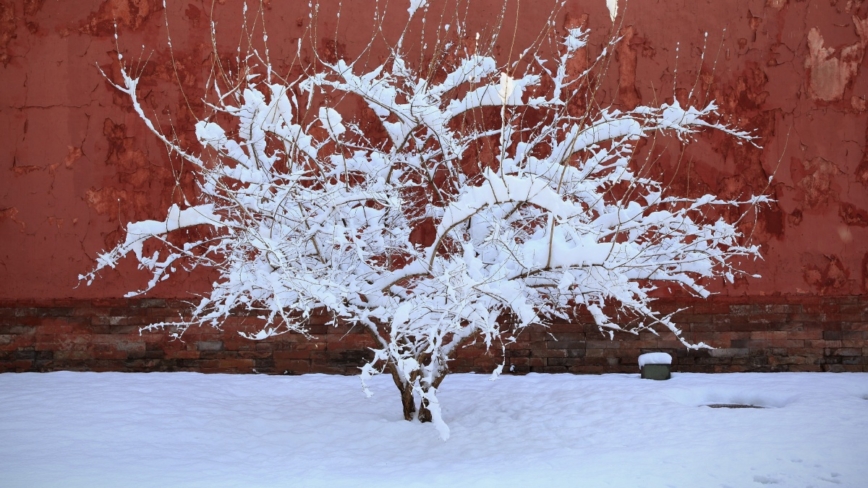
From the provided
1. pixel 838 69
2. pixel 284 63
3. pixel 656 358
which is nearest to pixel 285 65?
pixel 284 63

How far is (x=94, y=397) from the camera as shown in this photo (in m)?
5.31

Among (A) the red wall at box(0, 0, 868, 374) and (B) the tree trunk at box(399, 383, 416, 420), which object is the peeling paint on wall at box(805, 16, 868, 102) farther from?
(B) the tree trunk at box(399, 383, 416, 420)

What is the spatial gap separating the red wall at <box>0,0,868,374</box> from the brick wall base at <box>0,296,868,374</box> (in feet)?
0.62

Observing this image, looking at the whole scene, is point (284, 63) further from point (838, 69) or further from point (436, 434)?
point (838, 69)

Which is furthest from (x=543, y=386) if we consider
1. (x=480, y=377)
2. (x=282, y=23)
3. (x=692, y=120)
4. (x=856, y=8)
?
(x=856, y=8)

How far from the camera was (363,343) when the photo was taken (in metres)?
6.32

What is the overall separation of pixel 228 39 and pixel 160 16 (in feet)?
1.94

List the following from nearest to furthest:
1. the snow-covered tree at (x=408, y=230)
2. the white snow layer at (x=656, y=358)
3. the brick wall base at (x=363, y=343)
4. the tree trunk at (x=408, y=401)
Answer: the snow-covered tree at (x=408, y=230) < the tree trunk at (x=408, y=401) < the white snow layer at (x=656, y=358) < the brick wall base at (x=363, y=343)

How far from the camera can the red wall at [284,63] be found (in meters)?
6.48

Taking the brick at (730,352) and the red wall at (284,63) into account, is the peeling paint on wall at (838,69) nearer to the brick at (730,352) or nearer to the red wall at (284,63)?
the red wall at (284,63)

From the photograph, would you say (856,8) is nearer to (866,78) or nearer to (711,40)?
(866,78)

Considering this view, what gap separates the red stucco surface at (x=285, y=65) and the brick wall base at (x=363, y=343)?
221 millimetres

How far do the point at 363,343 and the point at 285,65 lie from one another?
2.35 metres

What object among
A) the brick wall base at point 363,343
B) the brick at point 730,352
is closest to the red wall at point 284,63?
the brick wall base at point 363,343
